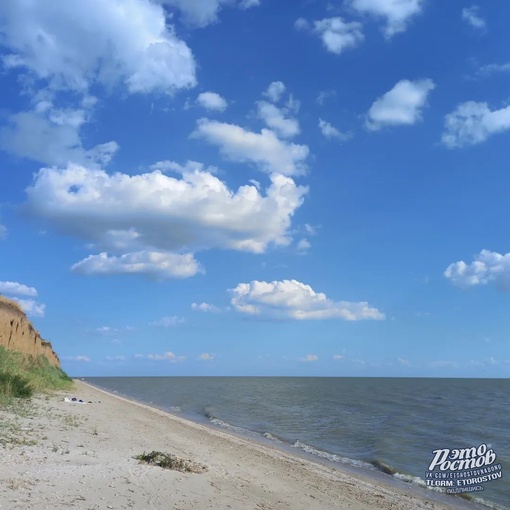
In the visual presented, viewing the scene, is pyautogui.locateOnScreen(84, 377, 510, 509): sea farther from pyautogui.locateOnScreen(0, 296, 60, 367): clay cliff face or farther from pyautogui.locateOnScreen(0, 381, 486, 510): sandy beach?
pyautogui.locateOnScreen(0, 296, 60, 367): clay cliff face

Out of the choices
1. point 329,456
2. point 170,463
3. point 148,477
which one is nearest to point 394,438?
point 329,456

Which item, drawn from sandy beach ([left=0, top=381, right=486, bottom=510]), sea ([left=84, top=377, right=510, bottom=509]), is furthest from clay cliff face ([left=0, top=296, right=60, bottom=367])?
sandy beach ([left=0, top=381, right=486, bottom=510])

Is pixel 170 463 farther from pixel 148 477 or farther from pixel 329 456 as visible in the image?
pixel 329 456

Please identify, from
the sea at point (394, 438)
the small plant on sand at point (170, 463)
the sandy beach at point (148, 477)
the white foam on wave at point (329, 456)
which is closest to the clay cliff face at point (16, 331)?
the sea at point (394, 438)

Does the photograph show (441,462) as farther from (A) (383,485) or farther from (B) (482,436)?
(B) (482,436)

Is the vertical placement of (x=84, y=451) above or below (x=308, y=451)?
above

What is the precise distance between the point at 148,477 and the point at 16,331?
32205mm

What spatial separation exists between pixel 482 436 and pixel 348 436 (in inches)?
321

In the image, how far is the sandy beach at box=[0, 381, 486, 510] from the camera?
835 cm

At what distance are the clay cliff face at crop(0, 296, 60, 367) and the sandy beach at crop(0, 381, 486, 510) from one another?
19.9 metres

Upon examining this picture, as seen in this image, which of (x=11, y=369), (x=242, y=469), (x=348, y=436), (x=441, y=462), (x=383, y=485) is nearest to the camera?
(x=242, y=469)

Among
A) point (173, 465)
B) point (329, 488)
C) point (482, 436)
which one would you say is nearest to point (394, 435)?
point (482, 436)

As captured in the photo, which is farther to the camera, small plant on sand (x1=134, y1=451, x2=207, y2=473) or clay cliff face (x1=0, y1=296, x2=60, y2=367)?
clay cliff face (x1=0, y1=296, x2=60, y2=367)

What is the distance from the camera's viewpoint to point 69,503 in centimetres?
770
